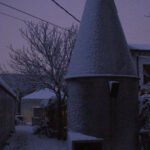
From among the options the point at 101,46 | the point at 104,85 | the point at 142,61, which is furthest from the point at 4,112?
the point at 142,61

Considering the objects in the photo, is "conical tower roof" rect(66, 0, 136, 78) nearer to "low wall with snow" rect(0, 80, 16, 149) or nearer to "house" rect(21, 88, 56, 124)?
"low wall with snow" rect(0, 80, 16, 149)

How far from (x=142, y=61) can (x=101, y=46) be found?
624 cm

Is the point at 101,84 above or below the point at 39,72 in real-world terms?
below

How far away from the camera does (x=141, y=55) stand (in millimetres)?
A: 11867

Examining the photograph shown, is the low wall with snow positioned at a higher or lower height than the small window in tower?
lower

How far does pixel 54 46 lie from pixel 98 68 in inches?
354

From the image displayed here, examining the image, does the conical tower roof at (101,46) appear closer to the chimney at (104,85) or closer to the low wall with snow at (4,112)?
the chimney at (104,85)

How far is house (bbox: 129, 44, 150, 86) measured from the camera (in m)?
11.6

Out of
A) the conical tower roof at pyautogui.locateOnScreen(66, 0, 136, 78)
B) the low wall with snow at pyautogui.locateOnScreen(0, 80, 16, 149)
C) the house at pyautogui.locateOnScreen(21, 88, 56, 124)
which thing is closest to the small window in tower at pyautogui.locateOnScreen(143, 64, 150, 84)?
the conical tower roof at pyautogui.locateOnScreen(66, 0, 136, 78)

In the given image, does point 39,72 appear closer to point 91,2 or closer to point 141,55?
point 141,55

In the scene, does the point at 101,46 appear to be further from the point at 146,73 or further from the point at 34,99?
the point at 34,99

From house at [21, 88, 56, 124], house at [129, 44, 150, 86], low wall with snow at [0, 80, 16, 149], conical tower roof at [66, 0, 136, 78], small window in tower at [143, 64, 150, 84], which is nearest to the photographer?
conical tower roof at [66, 0, 136, 78]

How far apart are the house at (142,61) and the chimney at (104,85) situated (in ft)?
17.5

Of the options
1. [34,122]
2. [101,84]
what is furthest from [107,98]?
[34,122]
